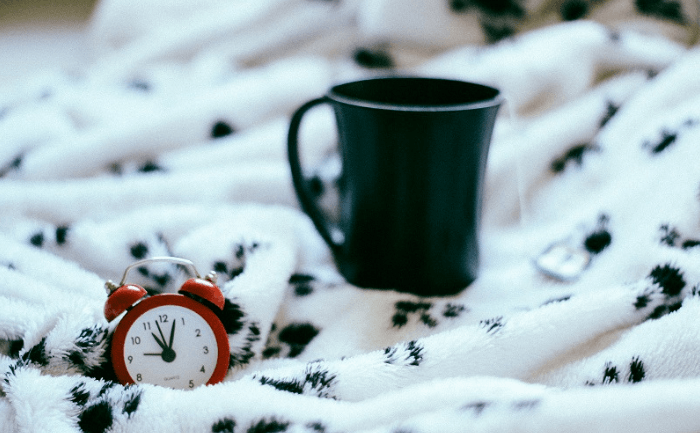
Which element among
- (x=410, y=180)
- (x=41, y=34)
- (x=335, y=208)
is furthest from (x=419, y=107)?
(x=41, y=34)

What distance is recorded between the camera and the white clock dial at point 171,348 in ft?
1.39

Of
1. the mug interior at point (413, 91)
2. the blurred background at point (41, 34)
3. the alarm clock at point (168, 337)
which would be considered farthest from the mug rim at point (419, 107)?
the blurred background at point (41, 34)

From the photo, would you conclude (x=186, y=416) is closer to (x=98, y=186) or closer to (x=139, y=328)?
(x=139, y=328)

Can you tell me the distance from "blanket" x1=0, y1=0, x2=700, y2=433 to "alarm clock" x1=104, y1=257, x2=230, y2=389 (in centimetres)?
2

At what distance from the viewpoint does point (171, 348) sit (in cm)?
43

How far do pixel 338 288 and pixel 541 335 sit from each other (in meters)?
0.22

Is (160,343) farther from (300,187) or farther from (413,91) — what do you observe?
(413,91)

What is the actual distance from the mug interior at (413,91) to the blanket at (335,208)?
0.07m

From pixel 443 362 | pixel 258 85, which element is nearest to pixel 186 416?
pixel 443 362

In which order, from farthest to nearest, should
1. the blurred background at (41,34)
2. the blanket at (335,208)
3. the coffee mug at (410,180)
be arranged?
1. the blurred background at (41,34)
2. the coffee mug at (410,180)
3. the blanket at (335,208)

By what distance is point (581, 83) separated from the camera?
77 centimetres

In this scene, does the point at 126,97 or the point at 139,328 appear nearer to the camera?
the point at 139,328

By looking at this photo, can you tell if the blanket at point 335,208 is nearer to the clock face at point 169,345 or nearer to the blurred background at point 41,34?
the clock face at point 169,345

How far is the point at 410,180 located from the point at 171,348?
26 cm
